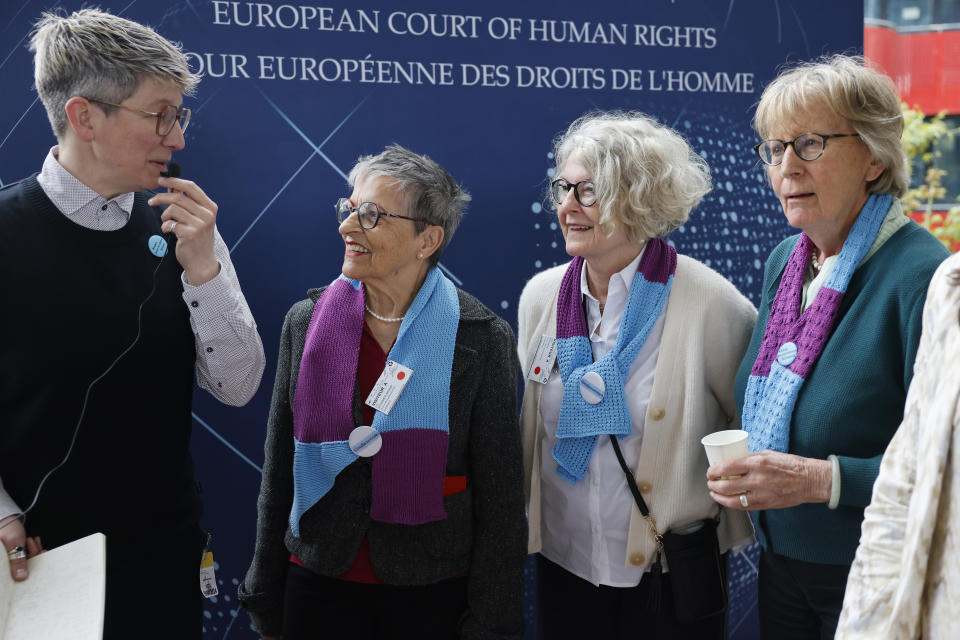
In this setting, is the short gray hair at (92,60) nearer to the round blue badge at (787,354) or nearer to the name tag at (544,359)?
the name tag at (544,359)

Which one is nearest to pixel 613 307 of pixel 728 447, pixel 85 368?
pixel 728 447

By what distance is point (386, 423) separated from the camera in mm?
2064

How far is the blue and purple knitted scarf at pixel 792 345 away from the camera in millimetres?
1888

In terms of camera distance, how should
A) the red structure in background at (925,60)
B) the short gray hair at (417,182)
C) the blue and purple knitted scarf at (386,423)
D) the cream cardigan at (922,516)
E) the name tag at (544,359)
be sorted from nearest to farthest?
the cream cardigan at (922,516) < the blue and purple knitted scarf at (386,423) < the short gray hair at (417,182) < the name tag at (544,359) < the red structure in background at (925,60)

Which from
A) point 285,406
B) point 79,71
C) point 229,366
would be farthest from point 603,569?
point 79,71

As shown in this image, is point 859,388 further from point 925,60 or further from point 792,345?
point 925,60

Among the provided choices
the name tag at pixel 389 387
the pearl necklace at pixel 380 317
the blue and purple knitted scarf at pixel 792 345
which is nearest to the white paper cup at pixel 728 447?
the blue and purple knitted scarf at pixel 792 345

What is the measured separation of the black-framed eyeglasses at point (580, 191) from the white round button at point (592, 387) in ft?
1.58

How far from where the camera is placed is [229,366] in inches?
80.1

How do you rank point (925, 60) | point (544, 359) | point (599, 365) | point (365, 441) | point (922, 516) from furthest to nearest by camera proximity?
1. point (925, 60)
2. point (544, 359)
3. point (599, 365)
4. point (365, 441)
5. point (922, 516)

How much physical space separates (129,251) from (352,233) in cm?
56

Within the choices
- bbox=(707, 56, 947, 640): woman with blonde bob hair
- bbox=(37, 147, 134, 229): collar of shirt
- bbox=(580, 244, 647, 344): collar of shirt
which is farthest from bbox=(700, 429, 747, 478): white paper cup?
bbox=(37, 147, 134, 229): collar of shirt

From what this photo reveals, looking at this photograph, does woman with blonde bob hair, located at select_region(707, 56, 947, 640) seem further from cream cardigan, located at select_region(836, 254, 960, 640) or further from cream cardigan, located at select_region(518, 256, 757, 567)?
cream cardigan, located at select_region(836, 254, 960, 640)

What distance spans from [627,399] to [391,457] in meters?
0.67
